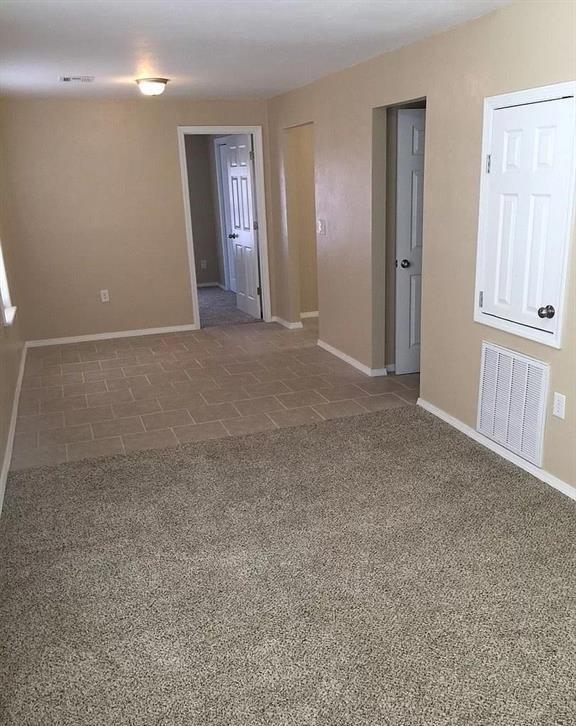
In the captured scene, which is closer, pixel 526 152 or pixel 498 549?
pixel 498 549

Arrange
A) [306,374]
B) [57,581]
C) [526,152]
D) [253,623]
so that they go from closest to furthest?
[253,623] → [57,581] → [526,152] → [306,374]

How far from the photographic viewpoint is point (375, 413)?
167 inches

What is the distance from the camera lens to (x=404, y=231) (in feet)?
15.3

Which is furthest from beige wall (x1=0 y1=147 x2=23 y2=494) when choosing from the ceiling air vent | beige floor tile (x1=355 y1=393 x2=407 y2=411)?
beige floor tile (x1=355 y1=393 x2=407 y2=411)

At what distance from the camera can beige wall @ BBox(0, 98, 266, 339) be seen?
5949mm

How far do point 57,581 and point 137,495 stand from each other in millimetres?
749

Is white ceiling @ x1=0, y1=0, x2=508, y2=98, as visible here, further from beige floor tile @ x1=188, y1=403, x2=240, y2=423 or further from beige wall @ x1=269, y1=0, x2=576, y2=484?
beige floor tile @ x1=188, y1=403, x2=240, y2=423

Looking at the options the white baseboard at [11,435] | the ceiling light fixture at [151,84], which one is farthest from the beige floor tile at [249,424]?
the ceiling light fixture at [151,84]

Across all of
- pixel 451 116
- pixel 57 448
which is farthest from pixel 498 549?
pixel 57 448

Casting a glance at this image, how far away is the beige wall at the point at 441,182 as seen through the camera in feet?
9.77

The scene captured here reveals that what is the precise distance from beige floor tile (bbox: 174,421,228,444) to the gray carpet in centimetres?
31

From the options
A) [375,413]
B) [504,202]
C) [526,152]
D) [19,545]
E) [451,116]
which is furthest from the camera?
[375,413]

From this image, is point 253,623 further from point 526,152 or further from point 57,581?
point 526,152

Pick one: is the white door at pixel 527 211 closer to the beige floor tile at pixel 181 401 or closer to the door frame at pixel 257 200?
the beige floor tile at pixel 181 401
